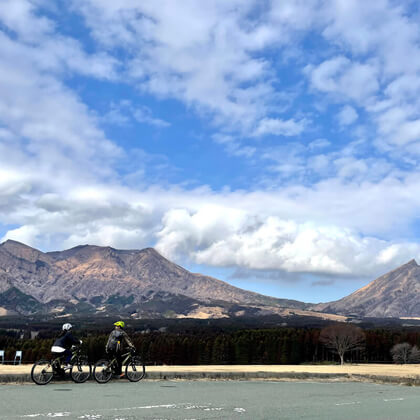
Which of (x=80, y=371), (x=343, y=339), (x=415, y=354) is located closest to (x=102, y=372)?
(x=80, y=371)

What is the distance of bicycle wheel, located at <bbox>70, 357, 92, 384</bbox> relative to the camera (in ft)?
80.5

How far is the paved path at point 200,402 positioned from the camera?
15.7 meters

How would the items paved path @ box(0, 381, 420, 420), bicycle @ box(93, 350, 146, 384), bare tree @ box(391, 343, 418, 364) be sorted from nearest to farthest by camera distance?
paved path @ box(0, 381, 420, 420) < bicycle @ box(93, 350, 146, 384) < bare tree @ box(391, 343, 418, 364)

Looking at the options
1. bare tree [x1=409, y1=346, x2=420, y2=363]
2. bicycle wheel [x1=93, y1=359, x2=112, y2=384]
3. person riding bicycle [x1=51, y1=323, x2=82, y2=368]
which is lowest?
bare tree [x1=409, y1=346, x2=420, y2=363]

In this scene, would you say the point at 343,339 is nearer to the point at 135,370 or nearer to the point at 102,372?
the point at 135,370

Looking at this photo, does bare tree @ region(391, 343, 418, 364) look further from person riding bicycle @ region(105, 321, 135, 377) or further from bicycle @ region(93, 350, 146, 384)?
person riding bicycle @ region(105, 321, 135, 377)

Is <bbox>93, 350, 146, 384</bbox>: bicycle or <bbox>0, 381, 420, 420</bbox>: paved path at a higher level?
<bbox>93, 350, 146, 384</bbox>: bicycle

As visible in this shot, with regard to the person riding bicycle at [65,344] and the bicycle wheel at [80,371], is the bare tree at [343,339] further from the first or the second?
the person riding bicycle at [65,344]

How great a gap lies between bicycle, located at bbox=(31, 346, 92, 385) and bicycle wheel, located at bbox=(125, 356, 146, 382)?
205cm

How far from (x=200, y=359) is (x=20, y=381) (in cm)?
17633

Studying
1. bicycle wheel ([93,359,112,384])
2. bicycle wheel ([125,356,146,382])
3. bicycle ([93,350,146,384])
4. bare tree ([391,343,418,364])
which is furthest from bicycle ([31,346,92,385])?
bare tree ([391,343,418,364])

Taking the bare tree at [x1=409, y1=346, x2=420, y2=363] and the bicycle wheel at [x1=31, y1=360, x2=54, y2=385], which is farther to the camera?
the bare tree at [x1=409, y1=346, x2=420, y2=363]

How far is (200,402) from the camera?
1867 cm

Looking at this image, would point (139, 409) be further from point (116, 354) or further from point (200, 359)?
point (200, 359)
